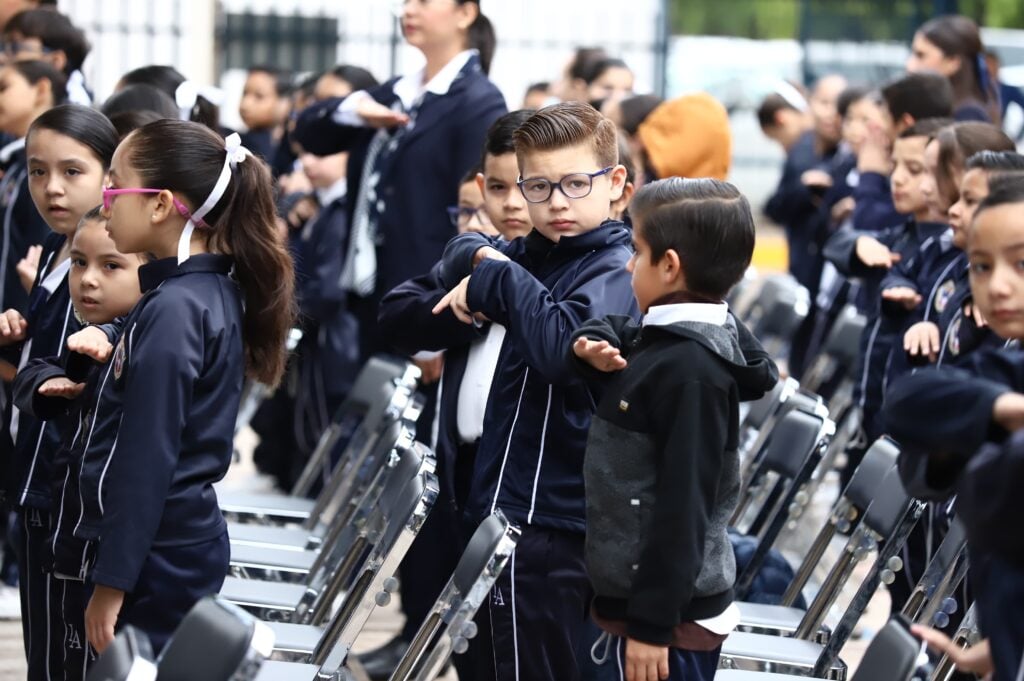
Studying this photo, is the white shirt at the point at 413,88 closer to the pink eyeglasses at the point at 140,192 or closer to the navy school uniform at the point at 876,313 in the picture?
the navy school uniform at the point at 876,313

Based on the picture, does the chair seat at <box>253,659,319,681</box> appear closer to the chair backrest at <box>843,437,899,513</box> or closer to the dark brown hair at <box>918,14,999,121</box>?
the chair backrest at <box>843,437,899,513</box>

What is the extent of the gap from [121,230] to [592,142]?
91cm

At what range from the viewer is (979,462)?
6.97 ft

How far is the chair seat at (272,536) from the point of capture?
15.6ft

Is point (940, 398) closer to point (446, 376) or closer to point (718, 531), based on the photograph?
point (718, 531)

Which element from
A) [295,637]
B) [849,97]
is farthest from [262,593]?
[849,97]

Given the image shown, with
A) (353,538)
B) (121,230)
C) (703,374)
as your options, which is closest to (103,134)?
(121,230)

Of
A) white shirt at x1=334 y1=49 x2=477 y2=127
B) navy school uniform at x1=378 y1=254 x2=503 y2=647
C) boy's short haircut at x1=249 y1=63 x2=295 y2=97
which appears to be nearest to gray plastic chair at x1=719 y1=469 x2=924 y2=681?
navy school uniform at x1=378 y1=254 x2=503 y2=647

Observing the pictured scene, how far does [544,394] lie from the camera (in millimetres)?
3172

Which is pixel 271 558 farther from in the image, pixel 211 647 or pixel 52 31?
pixel 52 31

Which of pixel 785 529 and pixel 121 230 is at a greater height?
pixel 121 230

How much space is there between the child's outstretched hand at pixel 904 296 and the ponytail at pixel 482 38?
59.1 inches

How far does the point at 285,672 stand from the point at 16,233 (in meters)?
2.20

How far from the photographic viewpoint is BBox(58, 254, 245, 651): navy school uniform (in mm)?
2924
